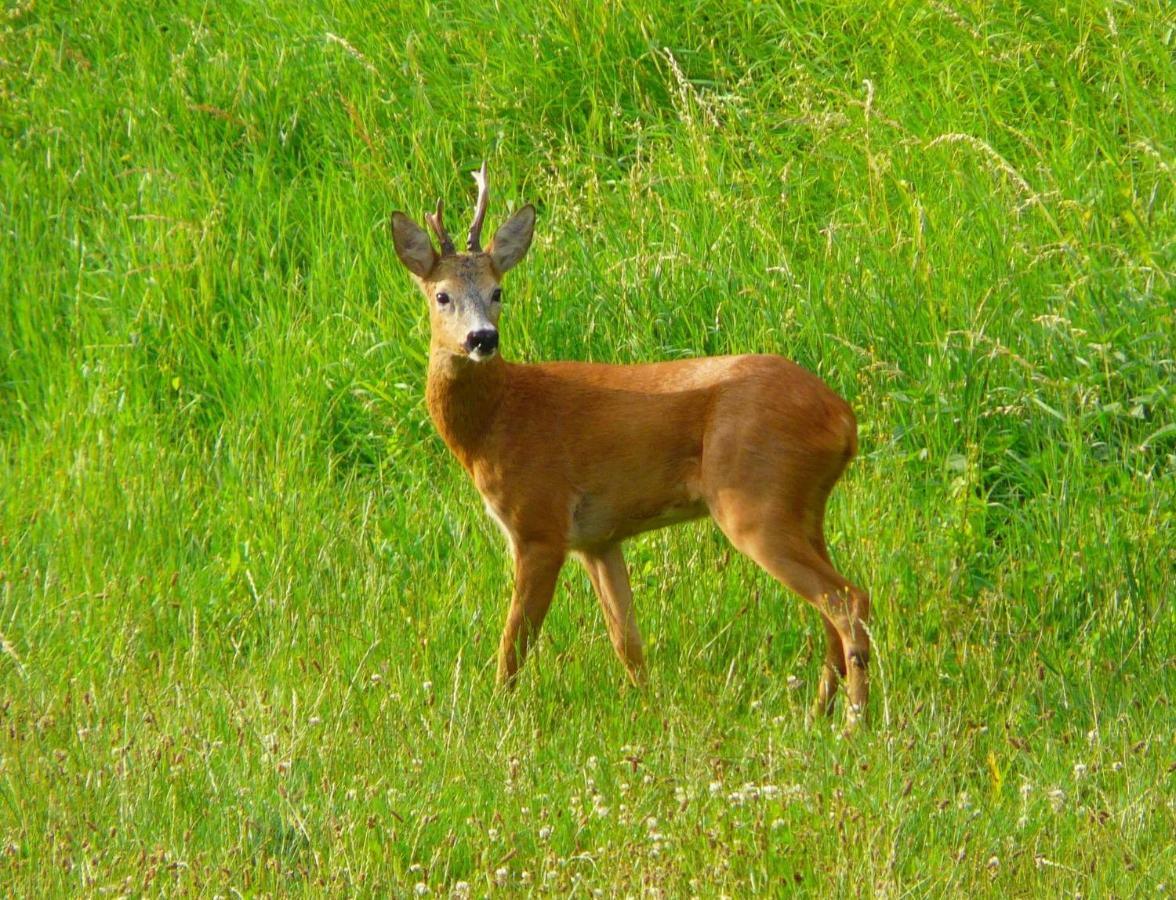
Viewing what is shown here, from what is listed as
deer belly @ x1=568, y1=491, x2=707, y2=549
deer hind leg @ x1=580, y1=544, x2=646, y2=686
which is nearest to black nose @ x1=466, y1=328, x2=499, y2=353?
deer belly @ x1=568, y1=491, x2=707, y2=549

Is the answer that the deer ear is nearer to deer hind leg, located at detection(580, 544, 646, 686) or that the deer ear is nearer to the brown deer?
the brown deer

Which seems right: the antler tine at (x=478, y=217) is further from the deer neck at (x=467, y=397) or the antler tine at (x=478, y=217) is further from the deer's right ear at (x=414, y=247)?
the deer neck at (x=467, y=397)

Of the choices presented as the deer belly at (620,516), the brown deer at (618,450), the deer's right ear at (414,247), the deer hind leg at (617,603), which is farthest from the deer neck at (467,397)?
the deer hind leg at (617,603)

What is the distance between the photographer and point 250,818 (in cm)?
458

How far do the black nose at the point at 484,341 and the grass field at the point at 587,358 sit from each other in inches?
35.3

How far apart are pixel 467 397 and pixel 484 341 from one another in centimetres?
42

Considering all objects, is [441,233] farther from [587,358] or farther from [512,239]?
[587,358]

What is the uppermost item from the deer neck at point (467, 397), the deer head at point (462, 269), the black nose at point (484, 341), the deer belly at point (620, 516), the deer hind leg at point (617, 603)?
the deer head at point (462, 269)

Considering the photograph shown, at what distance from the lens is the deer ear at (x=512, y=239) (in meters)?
6.00

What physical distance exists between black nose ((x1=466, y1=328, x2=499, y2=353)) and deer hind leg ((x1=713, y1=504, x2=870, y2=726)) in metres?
0.82

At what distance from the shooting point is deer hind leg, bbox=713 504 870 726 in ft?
18.0

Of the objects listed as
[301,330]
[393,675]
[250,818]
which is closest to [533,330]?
[301,330]

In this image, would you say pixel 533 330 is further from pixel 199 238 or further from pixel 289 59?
pixel 289 59

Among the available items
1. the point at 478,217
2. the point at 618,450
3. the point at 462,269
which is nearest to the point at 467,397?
the point at 462,269
